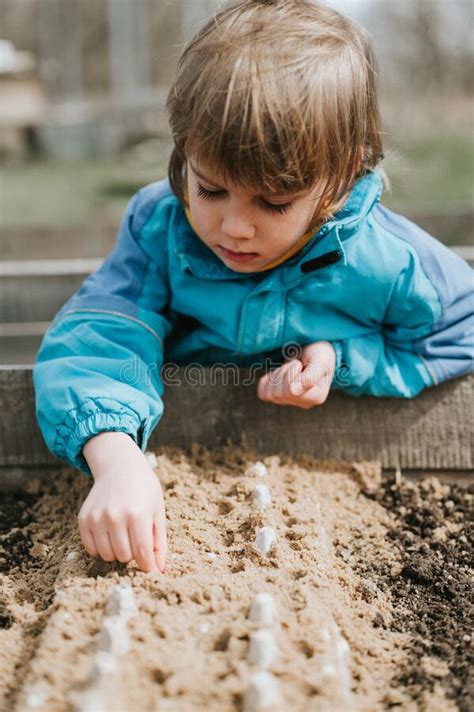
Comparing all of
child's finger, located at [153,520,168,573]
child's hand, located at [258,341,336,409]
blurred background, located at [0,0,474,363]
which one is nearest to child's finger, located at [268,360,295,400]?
child's hand, located at [258,341,336,409]

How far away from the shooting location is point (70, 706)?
43.9 inches

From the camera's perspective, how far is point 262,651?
116 centimetres

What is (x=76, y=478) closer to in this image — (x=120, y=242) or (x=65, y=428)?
(x=65, y=428)

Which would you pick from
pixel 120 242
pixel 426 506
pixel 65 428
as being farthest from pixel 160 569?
pixel 120 242

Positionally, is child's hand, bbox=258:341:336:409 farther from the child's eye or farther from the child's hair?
the child's eye

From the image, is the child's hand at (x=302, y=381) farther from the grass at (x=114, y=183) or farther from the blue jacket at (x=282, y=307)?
the grass at (x=114, y=183)

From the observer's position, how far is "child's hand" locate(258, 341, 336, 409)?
1880mm

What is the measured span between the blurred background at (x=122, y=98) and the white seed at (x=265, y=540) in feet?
14.8

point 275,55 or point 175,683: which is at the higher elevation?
point 275,55

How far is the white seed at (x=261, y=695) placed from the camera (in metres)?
1.08

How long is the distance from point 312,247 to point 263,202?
258mm

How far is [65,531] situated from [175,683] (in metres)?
0.71

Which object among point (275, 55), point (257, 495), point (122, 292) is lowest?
point (257, 495)

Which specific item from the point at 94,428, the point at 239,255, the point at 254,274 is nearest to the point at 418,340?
the point at 254,274
